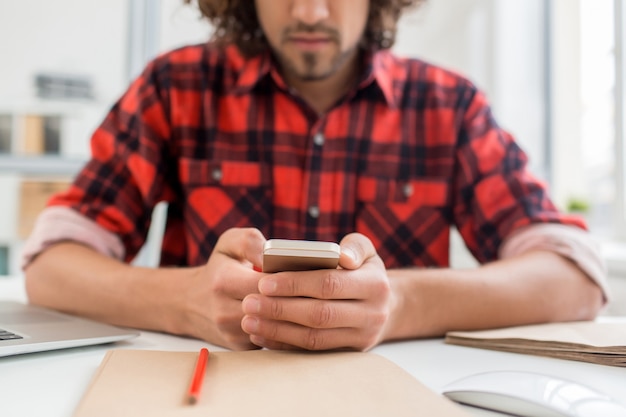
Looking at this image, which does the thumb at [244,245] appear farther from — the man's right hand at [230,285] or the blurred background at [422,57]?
the blurred background at [422,57]

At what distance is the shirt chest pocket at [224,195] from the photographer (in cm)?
106

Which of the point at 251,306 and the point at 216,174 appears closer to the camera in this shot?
the point at 251,306

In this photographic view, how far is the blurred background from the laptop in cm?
143

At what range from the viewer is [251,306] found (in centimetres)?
55

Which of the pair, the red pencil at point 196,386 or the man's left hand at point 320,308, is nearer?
the red pencil at point 196,386

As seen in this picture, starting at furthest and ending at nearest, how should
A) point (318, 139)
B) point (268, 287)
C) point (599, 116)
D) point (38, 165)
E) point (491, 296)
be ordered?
point (38, 165) < point (599, 116) < point (318, 139) < point (491, 296) < point (268, 287)

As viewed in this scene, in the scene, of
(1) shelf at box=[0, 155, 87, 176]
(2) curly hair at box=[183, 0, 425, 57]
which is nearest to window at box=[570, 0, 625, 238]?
(2) curly hair at box=[183, 0, 425, 57]

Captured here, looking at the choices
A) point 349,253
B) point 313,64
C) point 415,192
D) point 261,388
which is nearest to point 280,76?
point 313,64

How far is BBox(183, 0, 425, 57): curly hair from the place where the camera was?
1224 millimetres

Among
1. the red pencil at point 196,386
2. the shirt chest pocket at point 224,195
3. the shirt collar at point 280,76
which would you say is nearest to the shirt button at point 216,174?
the shirt chest pocket at point 224,195

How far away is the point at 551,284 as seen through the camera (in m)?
0.80

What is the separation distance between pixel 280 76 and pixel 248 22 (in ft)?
0.69

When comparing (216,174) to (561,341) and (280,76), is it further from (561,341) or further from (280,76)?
(561,341)

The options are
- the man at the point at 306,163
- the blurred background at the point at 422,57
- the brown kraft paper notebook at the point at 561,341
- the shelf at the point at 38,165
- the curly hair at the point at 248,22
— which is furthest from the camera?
the shelf at the point at 38,165
